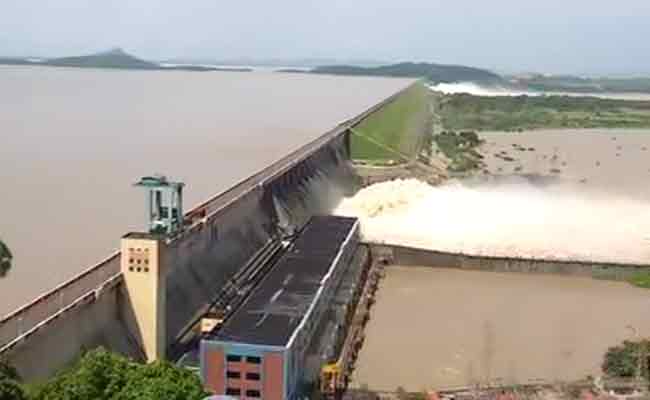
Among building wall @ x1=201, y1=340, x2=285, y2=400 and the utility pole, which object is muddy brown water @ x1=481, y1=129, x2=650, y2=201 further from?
building wall @ x1=201, y1=340, x2=285, y2=400

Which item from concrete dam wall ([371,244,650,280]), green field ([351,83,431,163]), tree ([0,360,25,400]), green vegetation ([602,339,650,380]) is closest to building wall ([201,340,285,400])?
tree ([0,360,25,400])

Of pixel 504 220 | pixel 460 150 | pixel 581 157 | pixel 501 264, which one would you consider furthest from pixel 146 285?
pixel 581 157

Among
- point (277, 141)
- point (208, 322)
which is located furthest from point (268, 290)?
point (277, 141)

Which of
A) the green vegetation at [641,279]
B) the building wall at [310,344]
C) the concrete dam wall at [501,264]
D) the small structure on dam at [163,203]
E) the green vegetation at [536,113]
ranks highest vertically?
the small structure on dam at [163,203]

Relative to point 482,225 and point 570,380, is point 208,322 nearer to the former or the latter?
point 570,380

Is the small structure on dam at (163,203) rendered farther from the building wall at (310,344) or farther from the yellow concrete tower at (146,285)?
the building wall at (310,344)

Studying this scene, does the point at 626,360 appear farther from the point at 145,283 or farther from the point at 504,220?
the point at 504,220

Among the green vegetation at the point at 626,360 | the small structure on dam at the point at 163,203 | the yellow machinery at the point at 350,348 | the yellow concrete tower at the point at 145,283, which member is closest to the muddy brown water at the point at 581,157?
the yellow machinery at the point at 350,348
